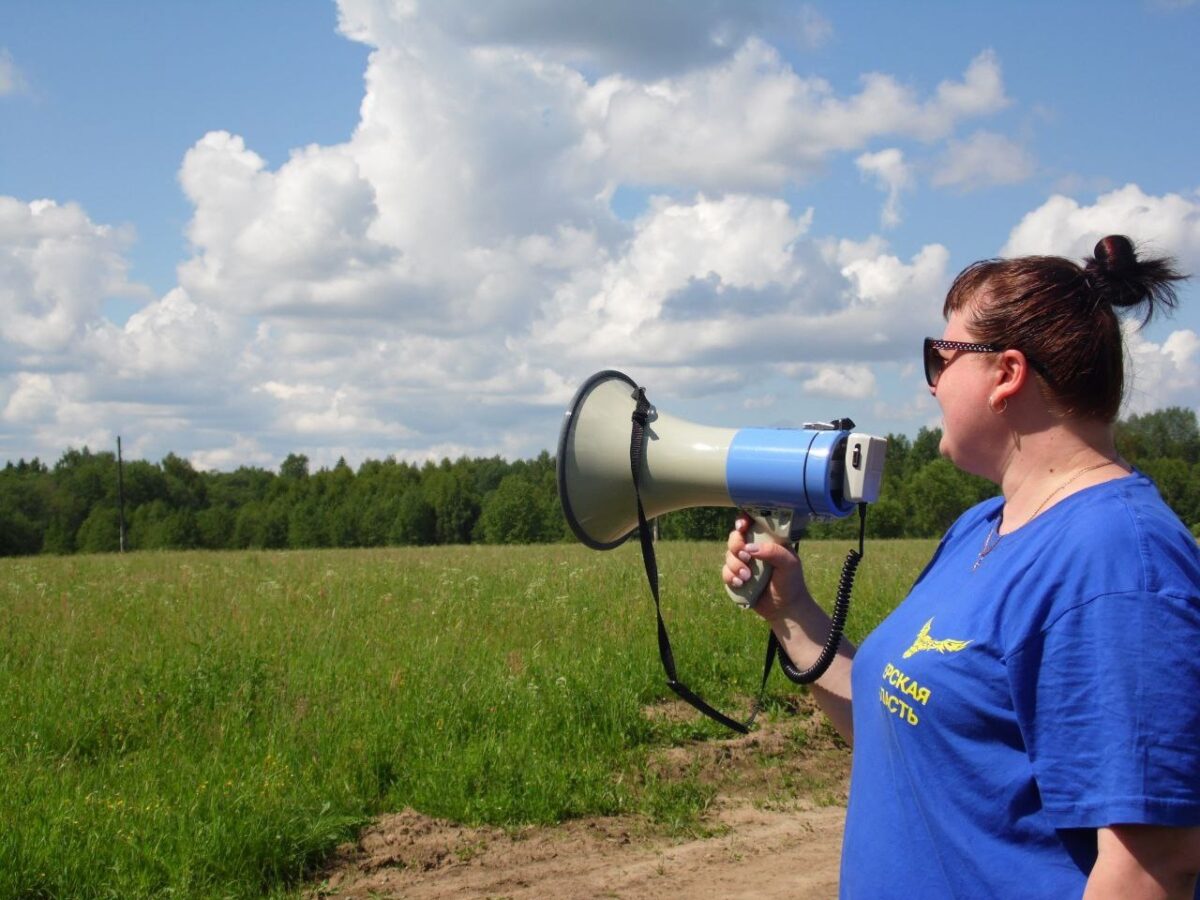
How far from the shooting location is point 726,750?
6.64 meters

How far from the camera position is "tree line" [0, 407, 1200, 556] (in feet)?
227

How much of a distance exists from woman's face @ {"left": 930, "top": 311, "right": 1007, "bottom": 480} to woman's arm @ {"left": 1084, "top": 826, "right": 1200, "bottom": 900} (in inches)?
23.8

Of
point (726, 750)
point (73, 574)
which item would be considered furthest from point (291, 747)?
point (73, 574)

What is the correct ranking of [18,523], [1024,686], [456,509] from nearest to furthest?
[1024,686] → [18,523] → [456,509]

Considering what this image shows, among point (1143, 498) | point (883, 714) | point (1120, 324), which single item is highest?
point (1120, 324)

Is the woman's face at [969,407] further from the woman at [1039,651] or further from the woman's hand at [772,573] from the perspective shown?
the woman's hand at [772,573]

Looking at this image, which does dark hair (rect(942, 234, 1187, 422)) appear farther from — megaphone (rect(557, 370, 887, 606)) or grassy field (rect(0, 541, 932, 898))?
grassy field (rect(0, 541, 932, 898))

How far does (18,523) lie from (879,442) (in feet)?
265

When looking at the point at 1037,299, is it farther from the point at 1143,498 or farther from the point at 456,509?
the point at 456,509

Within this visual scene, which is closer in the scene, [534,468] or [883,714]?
[883,714]

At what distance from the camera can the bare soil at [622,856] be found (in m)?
4.79

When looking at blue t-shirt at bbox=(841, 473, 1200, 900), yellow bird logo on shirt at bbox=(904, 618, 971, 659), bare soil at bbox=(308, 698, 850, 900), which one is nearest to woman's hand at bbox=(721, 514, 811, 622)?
blue t-shirt at bbox=(841, 473, 1200, 900)

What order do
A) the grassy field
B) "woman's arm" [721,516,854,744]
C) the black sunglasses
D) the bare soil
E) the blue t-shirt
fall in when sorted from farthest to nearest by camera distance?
the bare soil
the grassy field
"woman's arm" [721,516,854,744]
the black sunglasses
the blue t-shirt

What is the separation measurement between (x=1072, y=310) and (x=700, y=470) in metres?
1.18
